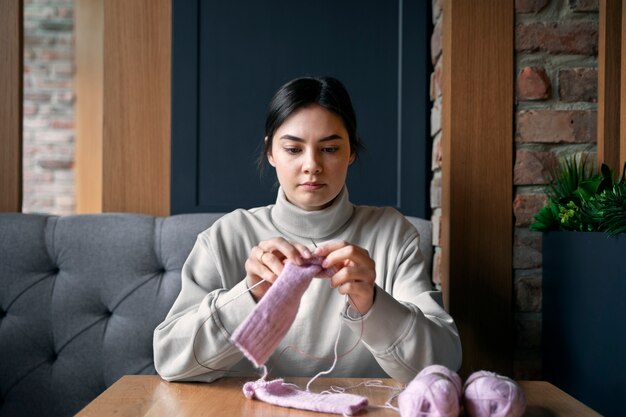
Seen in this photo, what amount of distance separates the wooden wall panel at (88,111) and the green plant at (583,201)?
3.23 metres

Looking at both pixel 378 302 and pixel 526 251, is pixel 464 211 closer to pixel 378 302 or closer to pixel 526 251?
pixel 526 251

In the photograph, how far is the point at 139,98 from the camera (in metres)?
1.82

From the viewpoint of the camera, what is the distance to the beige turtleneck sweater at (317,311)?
42.4 inches

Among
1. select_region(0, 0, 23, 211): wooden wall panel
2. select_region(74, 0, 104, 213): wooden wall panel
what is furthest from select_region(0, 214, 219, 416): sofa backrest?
select_region(74, 0, 104, 213): wooden wall panel

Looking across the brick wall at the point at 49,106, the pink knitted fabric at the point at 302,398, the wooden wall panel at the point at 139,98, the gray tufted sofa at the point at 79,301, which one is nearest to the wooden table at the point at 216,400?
the pink knitted fabric at the point at 302,398

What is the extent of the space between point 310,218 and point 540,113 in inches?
25.9

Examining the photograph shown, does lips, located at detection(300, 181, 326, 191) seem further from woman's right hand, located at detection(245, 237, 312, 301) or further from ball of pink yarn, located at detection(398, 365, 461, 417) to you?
ball of pink yarn, located at detection(398, 365, 461, 417)

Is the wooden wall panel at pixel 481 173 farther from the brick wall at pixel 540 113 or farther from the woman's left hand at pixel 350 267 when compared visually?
the woman's left hand at pixel 350 267

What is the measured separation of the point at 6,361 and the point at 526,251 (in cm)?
133

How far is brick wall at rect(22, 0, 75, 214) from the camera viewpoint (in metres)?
4.23

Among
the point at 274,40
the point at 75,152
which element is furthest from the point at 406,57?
the point at 75,152

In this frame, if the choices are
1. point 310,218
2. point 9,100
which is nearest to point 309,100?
point 310,218

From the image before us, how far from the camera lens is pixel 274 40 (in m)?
1.81

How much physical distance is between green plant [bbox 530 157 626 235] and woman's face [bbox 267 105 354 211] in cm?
49
